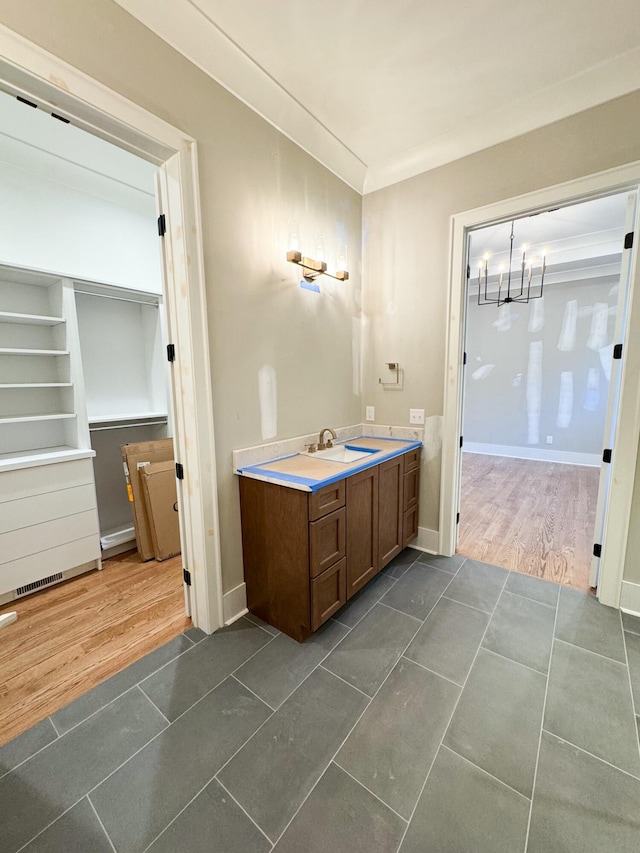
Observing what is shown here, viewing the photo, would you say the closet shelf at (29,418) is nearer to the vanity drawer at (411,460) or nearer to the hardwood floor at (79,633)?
the hardwood floor at (79,633)

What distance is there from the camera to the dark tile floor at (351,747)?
1044 mm

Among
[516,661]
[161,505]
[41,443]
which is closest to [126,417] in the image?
[41,443]

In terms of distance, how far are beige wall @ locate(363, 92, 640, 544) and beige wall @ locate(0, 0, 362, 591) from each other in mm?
312

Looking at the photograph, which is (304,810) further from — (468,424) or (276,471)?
(468,424)

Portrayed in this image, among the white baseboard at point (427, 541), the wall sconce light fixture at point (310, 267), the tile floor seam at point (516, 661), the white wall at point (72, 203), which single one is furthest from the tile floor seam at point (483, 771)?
the white wall at point (72, 203)

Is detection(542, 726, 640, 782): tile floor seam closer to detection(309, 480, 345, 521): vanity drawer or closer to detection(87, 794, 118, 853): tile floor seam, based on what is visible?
detection(309, 480, 345, 521): vanity drawer

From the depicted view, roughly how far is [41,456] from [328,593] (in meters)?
2.01

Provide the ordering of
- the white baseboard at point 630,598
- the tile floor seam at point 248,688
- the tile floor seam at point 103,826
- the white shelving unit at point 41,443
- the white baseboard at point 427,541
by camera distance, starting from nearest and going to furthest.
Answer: the tile floor seam at point 103,826 < the tile floor seam at point 248,688 < the white baseboard at point 630,598 < the white shelving unit at point 41,443 < the white baseboard at point 427,541

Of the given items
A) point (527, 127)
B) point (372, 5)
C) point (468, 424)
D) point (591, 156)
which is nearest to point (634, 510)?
point (591, 156)

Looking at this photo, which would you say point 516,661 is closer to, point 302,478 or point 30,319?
point 302,478

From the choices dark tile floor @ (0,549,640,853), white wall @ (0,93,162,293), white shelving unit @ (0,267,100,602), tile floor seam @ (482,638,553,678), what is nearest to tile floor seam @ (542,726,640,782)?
dark tile floor @ (0,549,640,853)

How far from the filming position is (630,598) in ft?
6.64

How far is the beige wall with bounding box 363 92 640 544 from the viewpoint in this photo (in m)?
1.90

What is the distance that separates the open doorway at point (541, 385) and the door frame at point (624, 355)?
24.2 inches
